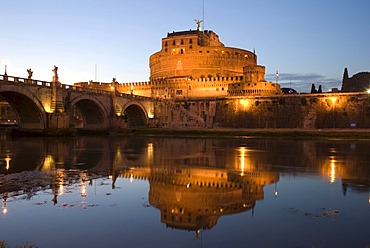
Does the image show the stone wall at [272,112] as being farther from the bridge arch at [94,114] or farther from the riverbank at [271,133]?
the bridge arch at [94,114]

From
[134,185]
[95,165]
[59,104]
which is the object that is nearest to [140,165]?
[95,165]

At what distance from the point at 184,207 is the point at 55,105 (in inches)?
1435

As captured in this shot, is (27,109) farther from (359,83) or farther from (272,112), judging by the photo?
(359,83)

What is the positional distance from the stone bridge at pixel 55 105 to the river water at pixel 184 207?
26.5 meters

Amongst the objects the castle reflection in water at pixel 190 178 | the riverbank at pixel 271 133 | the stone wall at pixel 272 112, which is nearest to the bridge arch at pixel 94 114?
the riverbank at pixel 271 133

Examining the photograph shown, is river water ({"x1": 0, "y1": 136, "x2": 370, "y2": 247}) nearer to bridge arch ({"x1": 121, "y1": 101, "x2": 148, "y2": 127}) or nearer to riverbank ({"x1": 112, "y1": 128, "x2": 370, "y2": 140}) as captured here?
riverbank ({"x1": 112, "y1": 128, "x2": 370, "y2": 140})

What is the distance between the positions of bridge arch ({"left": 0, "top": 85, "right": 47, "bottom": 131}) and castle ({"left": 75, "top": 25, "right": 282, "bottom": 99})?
3437 cm

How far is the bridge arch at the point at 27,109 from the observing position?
39.1m

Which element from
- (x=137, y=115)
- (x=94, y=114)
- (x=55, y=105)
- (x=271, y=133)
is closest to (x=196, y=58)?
(x=137, y=115)

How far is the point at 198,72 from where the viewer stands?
9025 centimetres

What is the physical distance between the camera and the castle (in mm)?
73938

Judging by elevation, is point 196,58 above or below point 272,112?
above

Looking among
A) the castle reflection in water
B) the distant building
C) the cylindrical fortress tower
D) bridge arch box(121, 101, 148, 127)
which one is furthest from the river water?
the distant building

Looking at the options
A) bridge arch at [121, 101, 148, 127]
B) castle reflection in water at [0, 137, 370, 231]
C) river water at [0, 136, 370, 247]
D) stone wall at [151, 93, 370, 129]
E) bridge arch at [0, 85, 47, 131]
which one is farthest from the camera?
bridge arch at [121, 101, 148, 127]
